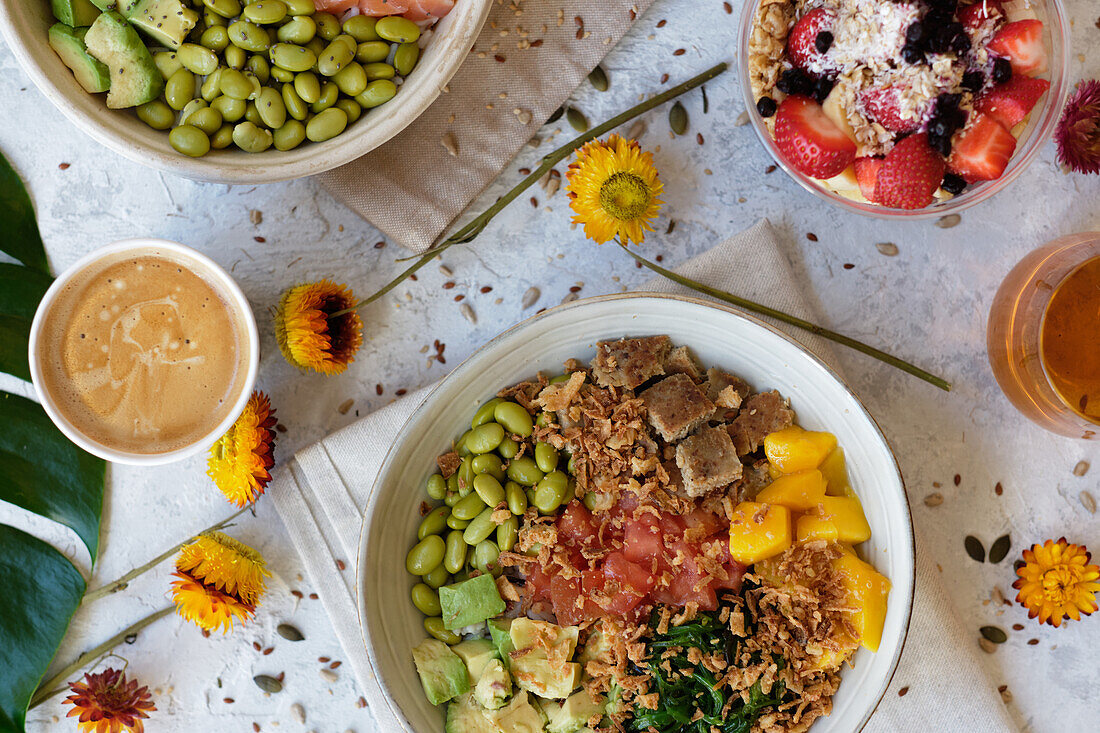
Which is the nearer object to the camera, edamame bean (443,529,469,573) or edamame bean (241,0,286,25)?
edamame bean (241,0,286,25)

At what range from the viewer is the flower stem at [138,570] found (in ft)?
6.40

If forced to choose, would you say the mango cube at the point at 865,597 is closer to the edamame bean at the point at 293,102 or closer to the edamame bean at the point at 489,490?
the edamame bean at the point at 489,490

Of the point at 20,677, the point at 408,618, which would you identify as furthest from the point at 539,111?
the point at 20,677

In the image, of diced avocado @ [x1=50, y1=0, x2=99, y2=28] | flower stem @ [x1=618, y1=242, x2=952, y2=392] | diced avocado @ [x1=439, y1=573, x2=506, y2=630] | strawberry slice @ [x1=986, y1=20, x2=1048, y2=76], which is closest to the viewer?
strawberry slice @ [x1=986, y1=20, x2=1048, y2=76]

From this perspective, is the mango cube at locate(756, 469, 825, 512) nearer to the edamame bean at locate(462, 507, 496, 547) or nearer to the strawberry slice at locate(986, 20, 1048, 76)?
the edamame bean at locate(462, 507, 496, 547)

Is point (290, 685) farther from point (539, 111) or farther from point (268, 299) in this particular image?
point (539, 111)

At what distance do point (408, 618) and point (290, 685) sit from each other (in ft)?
1.55

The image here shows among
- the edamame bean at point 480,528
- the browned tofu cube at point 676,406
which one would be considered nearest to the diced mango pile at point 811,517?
the browned tofu cube at point 676,406

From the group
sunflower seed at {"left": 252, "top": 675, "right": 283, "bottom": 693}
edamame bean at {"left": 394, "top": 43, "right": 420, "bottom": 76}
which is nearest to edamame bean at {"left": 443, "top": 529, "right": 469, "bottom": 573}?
sunflower seed at {"left": 252, "top": 675, "right": 283, "bottom": 693}

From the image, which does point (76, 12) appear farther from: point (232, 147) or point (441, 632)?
point (441, 632)

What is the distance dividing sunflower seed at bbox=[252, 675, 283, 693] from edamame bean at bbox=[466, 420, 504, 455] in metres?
0.83

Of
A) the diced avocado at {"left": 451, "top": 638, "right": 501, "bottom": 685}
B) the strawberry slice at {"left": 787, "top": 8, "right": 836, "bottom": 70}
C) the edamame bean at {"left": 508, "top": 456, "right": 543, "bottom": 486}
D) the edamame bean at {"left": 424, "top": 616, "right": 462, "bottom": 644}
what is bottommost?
the diced avocado at {"left": 451, "top": 638, "right": 501, "bottom": 685}

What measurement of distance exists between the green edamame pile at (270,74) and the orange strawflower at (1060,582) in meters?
1.83

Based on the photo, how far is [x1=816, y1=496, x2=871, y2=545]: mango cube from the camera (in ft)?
5.41
